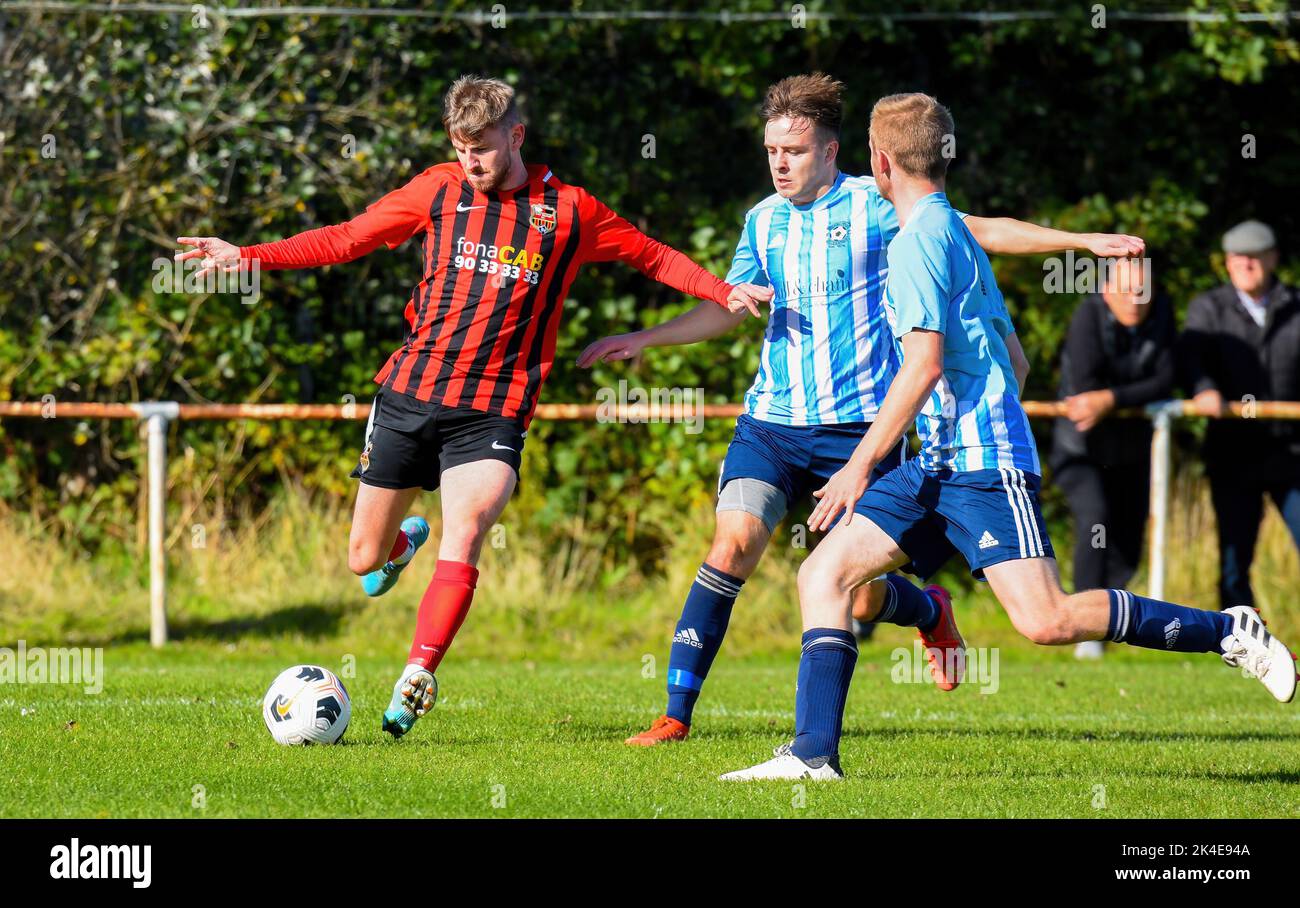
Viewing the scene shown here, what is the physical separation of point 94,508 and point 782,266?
743cm

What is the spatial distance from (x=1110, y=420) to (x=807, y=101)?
5196 mm

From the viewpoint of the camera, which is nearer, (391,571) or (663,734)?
(663,734)

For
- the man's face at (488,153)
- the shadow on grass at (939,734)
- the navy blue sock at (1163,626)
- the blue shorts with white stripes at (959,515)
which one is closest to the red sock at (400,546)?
the shadow on grass at (939,734)

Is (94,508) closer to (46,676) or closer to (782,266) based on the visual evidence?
(46,676)

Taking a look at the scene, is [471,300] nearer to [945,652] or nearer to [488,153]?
[488,153]

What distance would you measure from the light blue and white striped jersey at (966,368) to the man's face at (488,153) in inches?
69.8

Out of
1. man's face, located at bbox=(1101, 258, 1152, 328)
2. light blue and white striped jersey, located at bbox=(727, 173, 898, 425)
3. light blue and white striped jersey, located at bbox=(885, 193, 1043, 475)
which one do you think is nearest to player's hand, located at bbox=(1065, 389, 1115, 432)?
man's face, located at bbox=(1101, 258, 1152, 328)

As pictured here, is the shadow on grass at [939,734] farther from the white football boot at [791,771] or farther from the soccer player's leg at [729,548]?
the white football boot at [791,771]

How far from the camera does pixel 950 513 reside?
18.3ft

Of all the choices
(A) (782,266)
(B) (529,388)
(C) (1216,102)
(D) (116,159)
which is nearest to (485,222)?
(B) (529,388)

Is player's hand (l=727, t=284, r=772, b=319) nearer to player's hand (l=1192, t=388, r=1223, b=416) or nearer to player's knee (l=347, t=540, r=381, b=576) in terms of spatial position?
player's knee (l=347, t=540, r=381, b=576)

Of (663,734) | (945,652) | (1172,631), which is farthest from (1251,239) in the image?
(663,734)

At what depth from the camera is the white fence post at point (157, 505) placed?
35.0 ft
